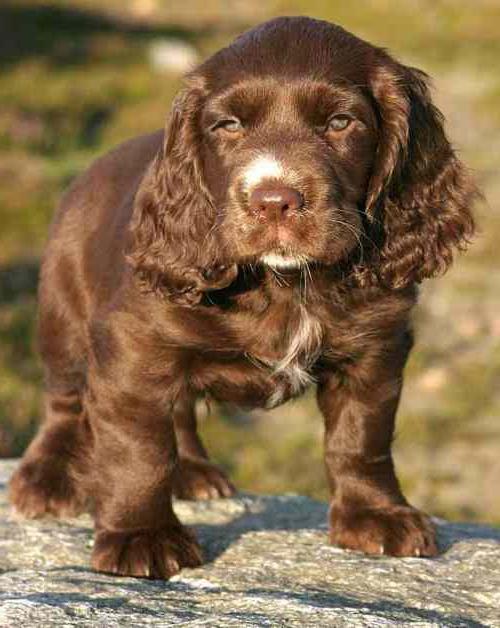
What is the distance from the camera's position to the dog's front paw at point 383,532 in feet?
15.8

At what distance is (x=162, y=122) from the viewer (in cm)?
1798

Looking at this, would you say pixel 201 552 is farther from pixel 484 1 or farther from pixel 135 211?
pixel 484 1

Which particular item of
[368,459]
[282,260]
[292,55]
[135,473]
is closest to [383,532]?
[368,459]

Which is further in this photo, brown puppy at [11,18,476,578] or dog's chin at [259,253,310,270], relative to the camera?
brown puppy at [11,18,476,578]

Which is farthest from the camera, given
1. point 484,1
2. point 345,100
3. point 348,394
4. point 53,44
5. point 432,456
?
point 484,1

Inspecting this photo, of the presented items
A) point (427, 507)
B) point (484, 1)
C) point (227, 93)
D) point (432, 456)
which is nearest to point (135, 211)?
point (227, 93)

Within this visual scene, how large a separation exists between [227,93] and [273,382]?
3.17 feet

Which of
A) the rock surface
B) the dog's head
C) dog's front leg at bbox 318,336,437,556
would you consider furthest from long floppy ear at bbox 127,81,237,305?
the rock surface

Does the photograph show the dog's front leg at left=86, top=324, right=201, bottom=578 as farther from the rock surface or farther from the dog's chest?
the dog's chest

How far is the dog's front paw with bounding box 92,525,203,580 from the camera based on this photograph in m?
4.54

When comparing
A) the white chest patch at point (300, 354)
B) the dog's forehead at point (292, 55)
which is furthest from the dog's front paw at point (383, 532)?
the dog's forehead at point (292, 55)

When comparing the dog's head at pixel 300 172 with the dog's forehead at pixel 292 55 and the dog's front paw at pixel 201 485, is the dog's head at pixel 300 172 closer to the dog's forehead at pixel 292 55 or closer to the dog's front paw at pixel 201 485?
the dog's forehead at pixel 292 55

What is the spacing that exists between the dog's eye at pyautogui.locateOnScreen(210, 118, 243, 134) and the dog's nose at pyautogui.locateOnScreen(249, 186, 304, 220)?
0.44 meters

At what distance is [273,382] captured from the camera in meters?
4.71
